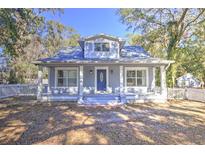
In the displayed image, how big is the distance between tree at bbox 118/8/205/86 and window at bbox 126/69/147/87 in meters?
5.21

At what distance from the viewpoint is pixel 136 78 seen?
16.1 m

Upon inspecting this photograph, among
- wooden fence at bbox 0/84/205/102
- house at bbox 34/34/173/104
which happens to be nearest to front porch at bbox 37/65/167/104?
house at bbox 34/34/173/104

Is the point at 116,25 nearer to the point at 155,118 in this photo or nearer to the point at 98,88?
the point at 98,88

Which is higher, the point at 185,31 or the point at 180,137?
the point at 185,31

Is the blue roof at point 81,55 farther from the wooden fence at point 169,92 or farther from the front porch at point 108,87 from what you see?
the wooden fence at point 169,92

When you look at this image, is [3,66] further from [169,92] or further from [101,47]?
[169,92]

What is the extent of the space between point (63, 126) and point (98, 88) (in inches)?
325

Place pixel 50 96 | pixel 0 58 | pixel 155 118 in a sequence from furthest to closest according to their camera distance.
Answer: pixel 0 58
pixel 50 96
pixel 155 118

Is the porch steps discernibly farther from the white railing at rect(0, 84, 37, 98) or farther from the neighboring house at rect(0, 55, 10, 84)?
the neighboring house at rect(0, 55, 10, 84)

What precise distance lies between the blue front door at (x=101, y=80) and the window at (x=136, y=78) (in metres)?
1.67

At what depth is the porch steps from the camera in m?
14.2

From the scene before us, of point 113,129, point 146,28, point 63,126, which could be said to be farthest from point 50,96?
point 146,28

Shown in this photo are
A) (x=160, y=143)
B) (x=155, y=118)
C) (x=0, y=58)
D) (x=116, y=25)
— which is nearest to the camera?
(x=160, y=143)

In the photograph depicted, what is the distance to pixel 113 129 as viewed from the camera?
7344mm
